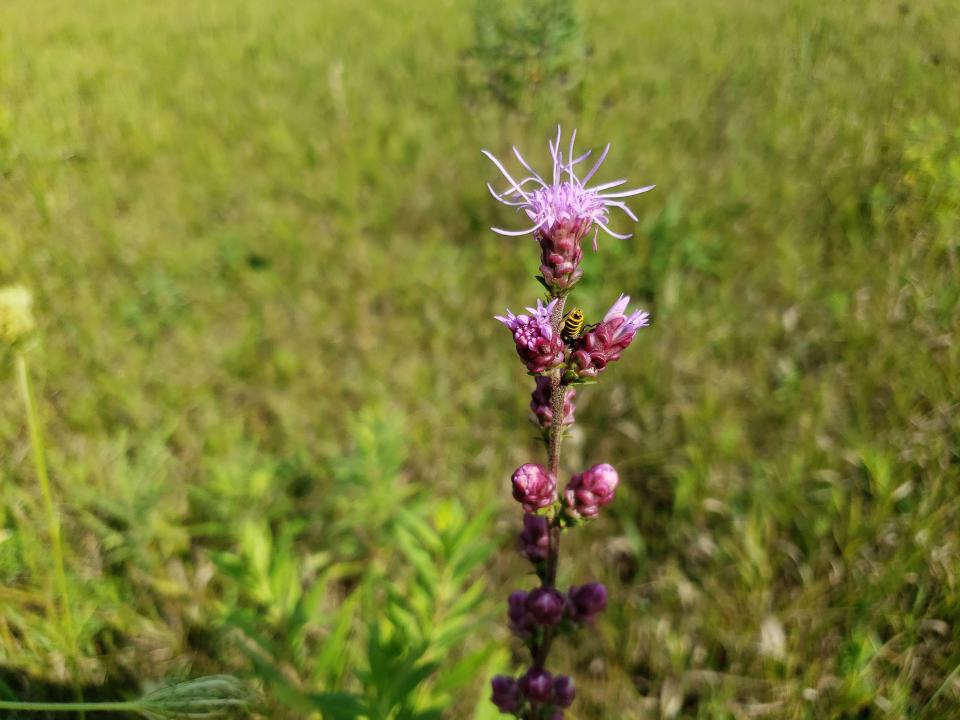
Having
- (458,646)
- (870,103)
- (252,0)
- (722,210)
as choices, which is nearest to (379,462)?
(458,646)

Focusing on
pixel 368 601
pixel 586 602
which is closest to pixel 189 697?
pixel 368 601

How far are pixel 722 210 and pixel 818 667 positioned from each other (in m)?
3.23

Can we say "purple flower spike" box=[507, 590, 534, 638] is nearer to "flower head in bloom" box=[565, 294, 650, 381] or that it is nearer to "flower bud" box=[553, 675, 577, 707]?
"flower bud" box=[553, 675, 577, 707]

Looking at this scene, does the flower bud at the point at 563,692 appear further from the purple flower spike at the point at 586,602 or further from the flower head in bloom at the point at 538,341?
the flower head in bloom at the point at 538,341

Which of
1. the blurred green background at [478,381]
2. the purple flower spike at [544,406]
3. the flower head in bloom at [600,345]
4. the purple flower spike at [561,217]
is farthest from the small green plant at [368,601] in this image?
the purple flower spike at [561,217]

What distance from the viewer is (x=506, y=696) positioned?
1445 millimetres

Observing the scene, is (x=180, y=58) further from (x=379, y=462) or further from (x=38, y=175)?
(x=379, y=462)

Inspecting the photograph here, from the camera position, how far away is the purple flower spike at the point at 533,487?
128 centimetres

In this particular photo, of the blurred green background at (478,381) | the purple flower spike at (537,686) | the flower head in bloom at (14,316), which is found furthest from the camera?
the blurred green background at (478,381)

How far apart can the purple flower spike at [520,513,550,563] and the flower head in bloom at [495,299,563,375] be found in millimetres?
430

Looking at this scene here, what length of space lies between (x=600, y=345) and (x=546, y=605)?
2.04ft

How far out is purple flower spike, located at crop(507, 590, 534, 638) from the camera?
143cm

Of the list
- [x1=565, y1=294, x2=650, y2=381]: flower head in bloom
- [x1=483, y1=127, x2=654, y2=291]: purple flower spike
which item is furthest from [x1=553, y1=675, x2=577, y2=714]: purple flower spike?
[x1=483, y1=127, x2=654, y2=291]: purple flower spike

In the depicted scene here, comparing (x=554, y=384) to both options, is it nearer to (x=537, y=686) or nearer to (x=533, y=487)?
(x=533, y=487)
